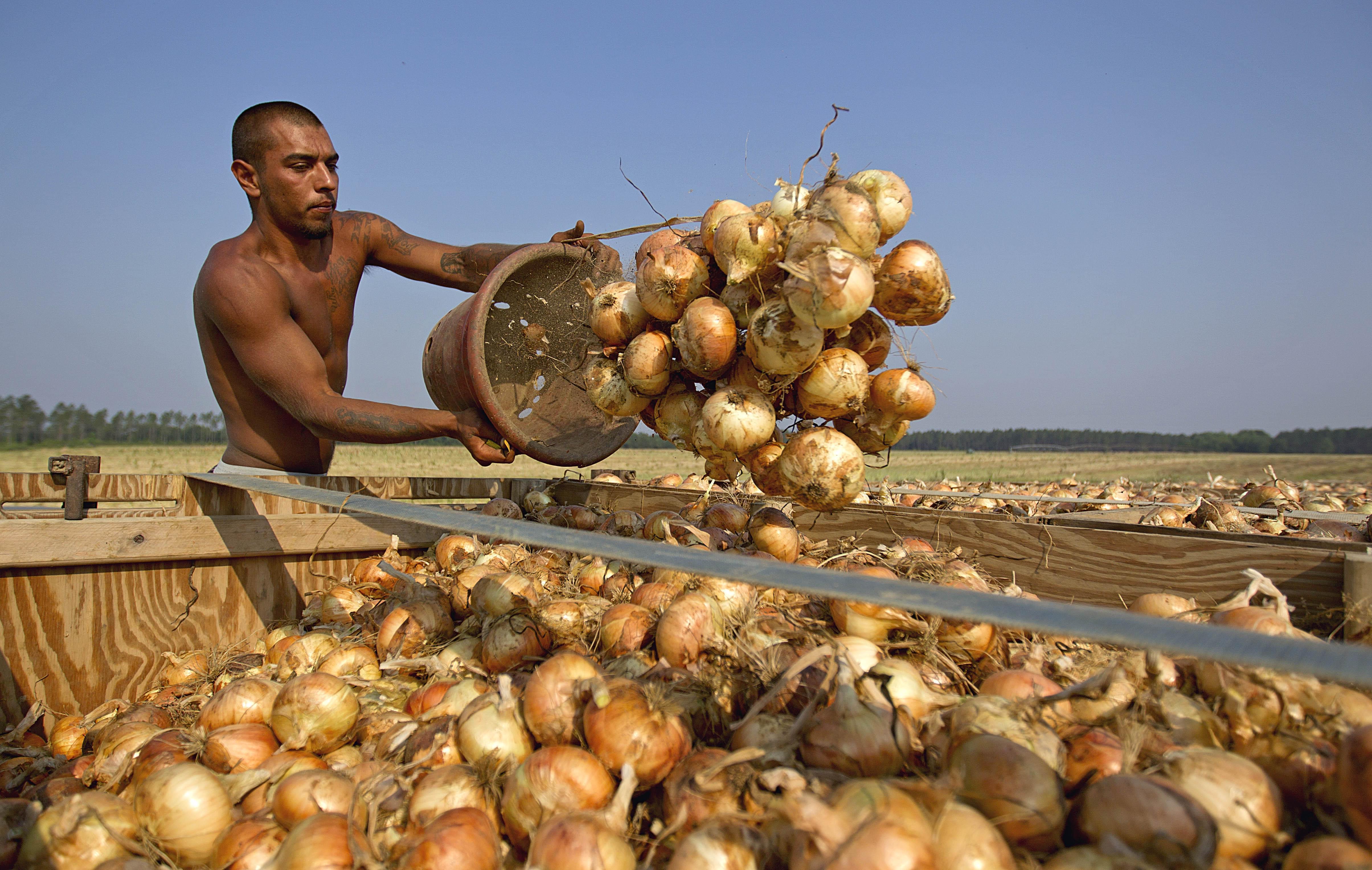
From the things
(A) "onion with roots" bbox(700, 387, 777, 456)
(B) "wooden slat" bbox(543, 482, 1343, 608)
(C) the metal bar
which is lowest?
(B) "wooden slat" bbox(543, 482, 1343, 608)

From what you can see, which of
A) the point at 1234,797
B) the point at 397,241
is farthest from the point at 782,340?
the point at 397,241

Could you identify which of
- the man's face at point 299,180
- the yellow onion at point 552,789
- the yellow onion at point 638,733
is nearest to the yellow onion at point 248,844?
the yellow onion at point 552,789

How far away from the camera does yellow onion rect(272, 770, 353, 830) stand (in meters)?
1.47

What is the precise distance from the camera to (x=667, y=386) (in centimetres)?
212

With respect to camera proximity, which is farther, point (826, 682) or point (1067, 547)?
point (1067, 547)

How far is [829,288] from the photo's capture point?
154 cm

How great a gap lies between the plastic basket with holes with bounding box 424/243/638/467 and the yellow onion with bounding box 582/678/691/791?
139 centimetres

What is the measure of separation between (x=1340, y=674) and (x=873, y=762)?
69cm

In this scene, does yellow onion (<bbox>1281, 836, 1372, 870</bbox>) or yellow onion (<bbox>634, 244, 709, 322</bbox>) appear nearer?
yellow onion (<bbox>1281, 836, 1372, 870</bbox>)

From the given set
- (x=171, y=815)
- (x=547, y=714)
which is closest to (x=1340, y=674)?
(x=547, y=714)

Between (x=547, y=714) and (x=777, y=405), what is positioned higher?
(x=777, y=405)

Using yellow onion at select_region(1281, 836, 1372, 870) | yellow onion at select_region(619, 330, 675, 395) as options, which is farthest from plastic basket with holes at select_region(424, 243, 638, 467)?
yellow onion at select_region(1281, 836, 1372, 870)

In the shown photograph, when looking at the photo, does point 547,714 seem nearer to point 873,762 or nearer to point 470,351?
point 873,762

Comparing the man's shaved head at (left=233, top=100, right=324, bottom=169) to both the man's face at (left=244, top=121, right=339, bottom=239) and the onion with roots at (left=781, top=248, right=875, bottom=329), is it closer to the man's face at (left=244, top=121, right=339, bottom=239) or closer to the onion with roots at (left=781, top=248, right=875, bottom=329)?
the man's face at (left=244, top=121, right=339, bottom=239)
